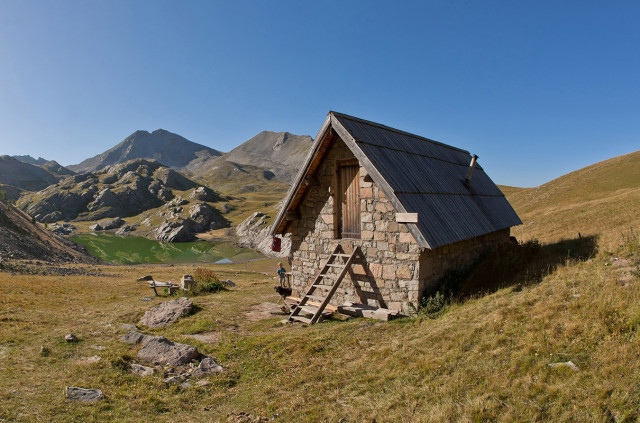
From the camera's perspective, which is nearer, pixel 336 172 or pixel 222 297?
pixel 336 172

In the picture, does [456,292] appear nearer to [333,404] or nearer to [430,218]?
[430,218]

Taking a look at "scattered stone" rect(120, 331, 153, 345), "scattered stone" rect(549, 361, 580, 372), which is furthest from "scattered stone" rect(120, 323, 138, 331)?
"scattered stone" rect(549, 361, 580, 372)

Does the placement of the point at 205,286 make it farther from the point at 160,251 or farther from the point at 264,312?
the point at 160,251

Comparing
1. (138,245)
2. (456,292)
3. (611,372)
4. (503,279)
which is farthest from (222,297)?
(138,245)

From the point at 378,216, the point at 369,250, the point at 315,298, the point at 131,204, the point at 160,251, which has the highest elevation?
the point at 131,204

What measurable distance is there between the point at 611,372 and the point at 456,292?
262 inches

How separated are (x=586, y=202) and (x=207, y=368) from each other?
41.5 metres

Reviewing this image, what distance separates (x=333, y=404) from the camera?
22.7ft

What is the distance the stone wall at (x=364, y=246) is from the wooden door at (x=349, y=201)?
268 mm

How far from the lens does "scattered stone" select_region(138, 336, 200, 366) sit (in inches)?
380

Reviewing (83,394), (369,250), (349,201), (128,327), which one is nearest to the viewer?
(83,394)

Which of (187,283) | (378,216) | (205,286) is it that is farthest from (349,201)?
(187,283)

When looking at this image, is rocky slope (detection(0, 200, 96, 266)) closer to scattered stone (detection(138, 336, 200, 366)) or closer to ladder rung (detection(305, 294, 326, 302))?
scattered stone (detection(138, 336, 200, 366))

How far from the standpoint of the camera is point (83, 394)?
303 inches
